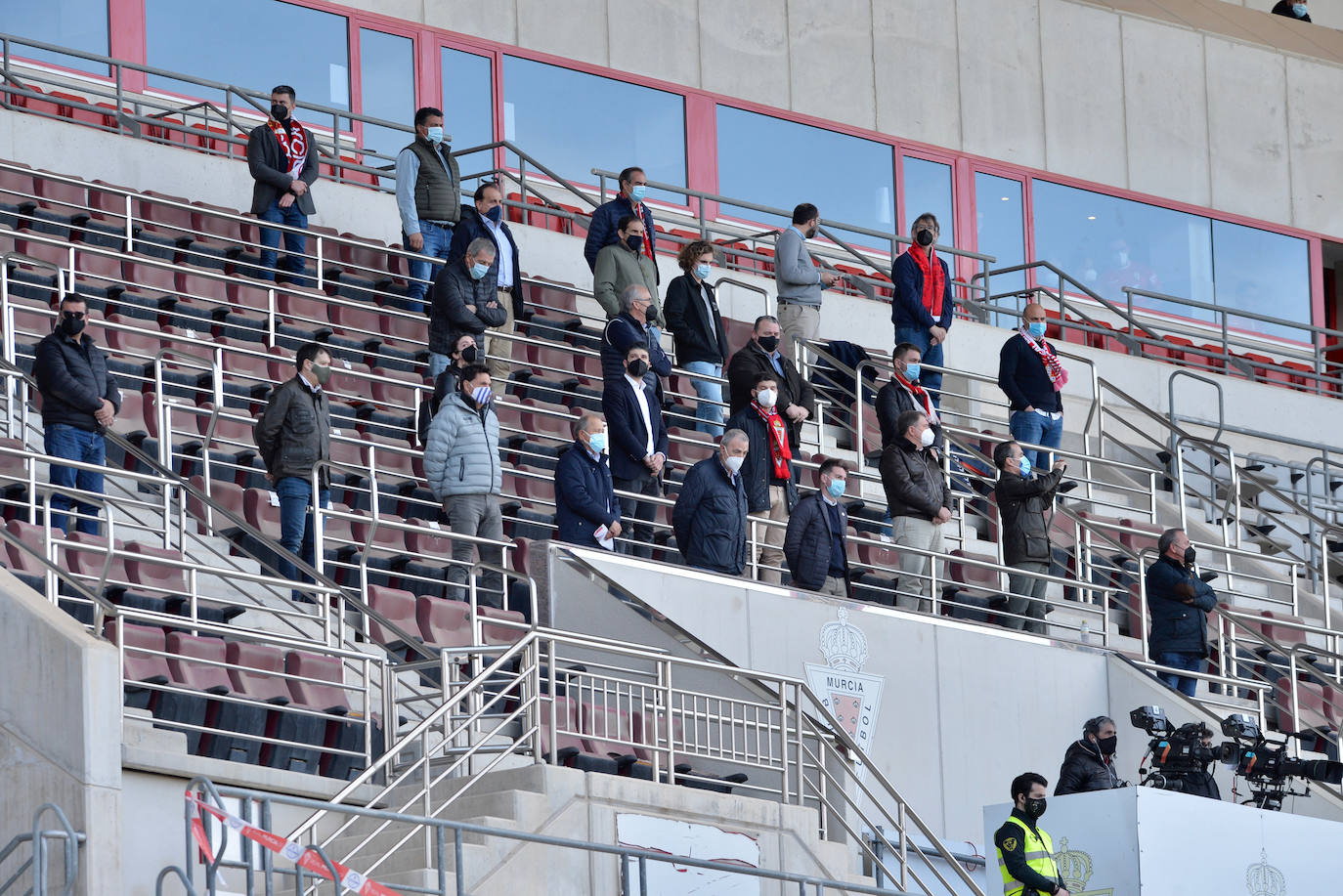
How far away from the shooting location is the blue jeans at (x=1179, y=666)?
16.3 meters

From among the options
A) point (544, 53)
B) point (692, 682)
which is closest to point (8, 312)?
point (692, 682)

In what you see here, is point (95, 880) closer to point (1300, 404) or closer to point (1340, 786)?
point (1340, 786)

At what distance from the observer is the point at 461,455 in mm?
14016

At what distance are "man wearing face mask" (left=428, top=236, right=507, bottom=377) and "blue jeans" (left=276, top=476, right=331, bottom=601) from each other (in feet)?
9.21

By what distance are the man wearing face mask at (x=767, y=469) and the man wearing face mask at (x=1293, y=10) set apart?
14.3 metres

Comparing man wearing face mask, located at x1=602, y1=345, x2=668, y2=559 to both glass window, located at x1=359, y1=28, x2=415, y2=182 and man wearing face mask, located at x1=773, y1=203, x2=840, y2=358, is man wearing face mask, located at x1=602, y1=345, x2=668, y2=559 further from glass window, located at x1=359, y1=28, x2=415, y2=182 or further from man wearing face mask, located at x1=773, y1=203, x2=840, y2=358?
glass window, located at x1=359, y1=28, x2=415, y2=182

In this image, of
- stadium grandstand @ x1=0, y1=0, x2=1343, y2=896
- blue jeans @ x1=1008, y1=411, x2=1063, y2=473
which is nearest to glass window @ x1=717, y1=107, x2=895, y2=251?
stadium grandstand @ x1=0, y1=0, x2=1343, y2=896

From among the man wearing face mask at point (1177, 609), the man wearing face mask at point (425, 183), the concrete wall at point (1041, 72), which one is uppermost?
the concrete wall at point (1041, 72)

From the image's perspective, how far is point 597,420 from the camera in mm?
14336

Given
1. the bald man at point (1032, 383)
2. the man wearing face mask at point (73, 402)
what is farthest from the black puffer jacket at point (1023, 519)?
the man wearing face mask at point (73, 402)

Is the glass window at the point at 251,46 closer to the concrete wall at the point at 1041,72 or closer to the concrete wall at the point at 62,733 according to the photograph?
the concrete wall at the point at 1041,72

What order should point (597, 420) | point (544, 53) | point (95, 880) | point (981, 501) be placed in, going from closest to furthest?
point (95, 880)
point (597, 420)
point (981, 501)
point (544, 53)

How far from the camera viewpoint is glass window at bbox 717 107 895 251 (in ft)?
81.6

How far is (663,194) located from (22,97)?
21.1 feet
